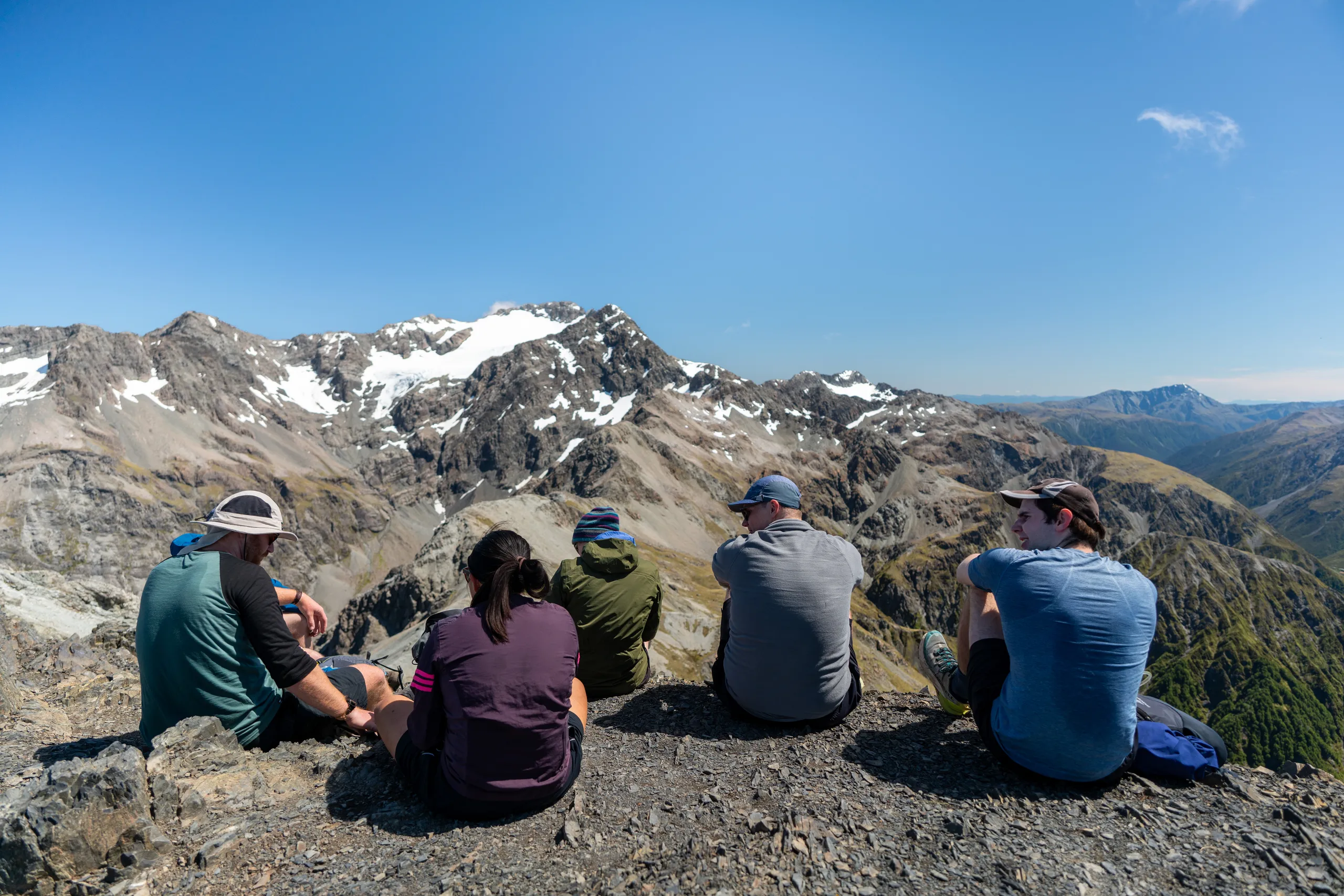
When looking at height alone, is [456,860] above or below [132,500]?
above

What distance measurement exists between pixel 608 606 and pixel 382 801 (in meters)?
4.09

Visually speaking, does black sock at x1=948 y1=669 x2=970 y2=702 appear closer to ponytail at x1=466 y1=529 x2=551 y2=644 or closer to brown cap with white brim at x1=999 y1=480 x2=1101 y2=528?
brown cap with white brim at x1=999 y1=480 x2=1101 y2=528

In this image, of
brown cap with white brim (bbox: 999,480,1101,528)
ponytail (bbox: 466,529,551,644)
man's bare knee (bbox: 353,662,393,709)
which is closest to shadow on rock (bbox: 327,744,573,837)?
man's bare knee (bbox: 353,662,393,709)

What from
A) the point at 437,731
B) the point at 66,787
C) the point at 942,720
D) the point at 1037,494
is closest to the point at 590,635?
the point at 437,731

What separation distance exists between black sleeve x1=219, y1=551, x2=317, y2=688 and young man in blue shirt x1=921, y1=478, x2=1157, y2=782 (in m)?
7.00

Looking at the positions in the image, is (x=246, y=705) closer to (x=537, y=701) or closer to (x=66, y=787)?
(x=66, y=787)

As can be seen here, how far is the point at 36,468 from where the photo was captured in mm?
165125

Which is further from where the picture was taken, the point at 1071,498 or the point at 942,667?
the point at 942,667

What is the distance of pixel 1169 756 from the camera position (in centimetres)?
620

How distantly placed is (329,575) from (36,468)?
3096 inches

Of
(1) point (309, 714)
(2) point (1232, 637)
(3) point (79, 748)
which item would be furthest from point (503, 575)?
(2) point (1232, 637)

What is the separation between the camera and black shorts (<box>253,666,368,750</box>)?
755cm

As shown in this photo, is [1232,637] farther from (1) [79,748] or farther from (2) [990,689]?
(1) [79,748]

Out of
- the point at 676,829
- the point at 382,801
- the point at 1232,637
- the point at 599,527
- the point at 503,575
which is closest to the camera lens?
the point at 503,575
